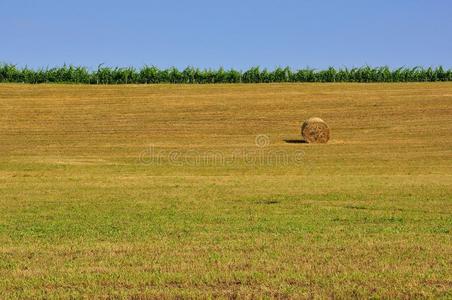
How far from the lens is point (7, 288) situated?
8703 millimetres

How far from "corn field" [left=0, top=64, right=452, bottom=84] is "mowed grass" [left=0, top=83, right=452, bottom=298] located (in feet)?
57.3

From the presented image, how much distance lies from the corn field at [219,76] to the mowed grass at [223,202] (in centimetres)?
1746

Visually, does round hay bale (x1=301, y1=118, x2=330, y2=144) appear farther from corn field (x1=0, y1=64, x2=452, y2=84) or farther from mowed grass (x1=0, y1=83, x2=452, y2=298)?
corn field (x1=0, y1=64, x2=452, y2=84)

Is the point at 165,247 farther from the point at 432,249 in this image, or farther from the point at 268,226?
the point at 432,249

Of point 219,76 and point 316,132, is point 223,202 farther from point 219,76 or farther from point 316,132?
point 219,76

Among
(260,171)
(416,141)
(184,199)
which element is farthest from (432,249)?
(416,141)

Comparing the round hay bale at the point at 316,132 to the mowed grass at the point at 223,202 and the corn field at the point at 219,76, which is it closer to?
the mowed grass at the point at 223,202

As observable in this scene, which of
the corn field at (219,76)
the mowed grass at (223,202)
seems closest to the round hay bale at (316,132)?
the mowed grass at (223,202)

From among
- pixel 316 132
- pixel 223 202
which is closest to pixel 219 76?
pixel 316 132

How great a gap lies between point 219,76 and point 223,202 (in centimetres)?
5604

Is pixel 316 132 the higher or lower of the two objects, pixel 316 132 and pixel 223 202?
the lower

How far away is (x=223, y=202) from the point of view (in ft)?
60.4

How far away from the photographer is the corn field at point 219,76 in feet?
235

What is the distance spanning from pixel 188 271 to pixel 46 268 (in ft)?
6.19
